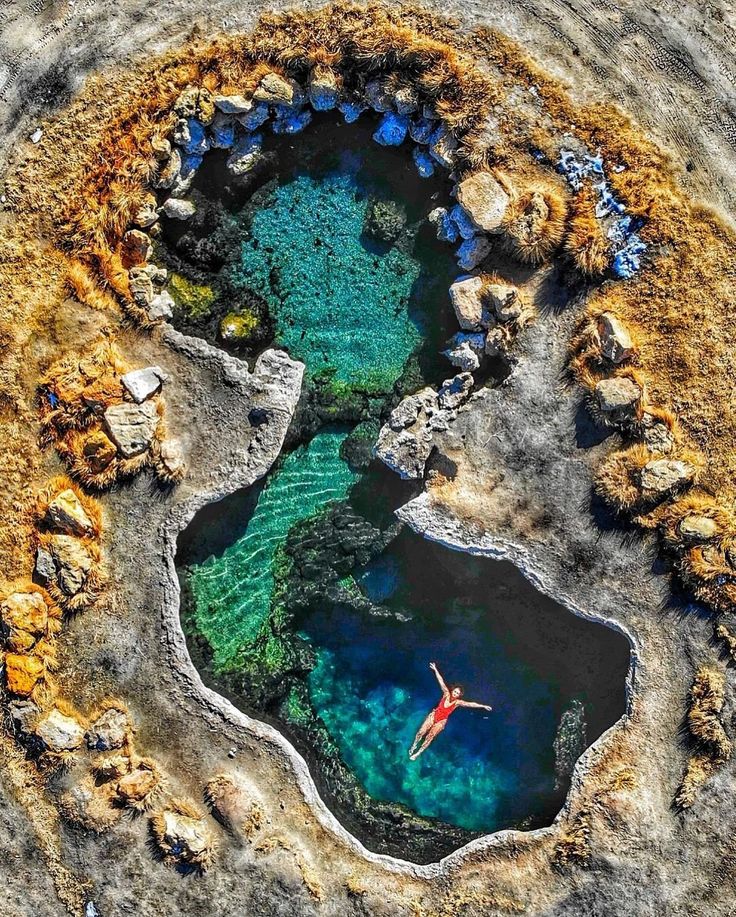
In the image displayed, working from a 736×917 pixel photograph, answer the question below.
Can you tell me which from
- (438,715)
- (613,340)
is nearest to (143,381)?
(438,715)

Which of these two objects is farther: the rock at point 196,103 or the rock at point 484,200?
the rock at point 196,103

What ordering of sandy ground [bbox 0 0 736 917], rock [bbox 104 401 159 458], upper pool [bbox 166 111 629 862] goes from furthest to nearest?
1. upper pool [bbox 166 111 629 862]
2. rock [bbox 104 401 159 458]
3. sandy ground [bbox 0 0 736 917]

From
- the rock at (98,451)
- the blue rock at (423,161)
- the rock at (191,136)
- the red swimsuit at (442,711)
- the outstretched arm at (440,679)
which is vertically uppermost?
the blue rock at (423,161)

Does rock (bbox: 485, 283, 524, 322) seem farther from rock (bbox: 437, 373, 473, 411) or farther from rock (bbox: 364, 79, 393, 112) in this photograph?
rock (bbox: 364, 79, 393, 112)

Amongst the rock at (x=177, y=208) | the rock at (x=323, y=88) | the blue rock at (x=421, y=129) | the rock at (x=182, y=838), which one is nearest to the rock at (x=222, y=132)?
the rock at (x=177, y=208)

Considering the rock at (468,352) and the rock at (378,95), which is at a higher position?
the rock at (378,95)

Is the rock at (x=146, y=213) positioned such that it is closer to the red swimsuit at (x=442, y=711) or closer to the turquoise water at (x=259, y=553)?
the turquoise water at (x=259, y=553)

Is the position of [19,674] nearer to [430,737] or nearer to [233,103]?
[430,737]

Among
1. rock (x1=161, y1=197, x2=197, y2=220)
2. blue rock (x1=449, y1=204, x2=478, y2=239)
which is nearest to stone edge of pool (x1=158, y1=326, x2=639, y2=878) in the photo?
rock (x1=161, y1=197, x2=197, y2=220)
